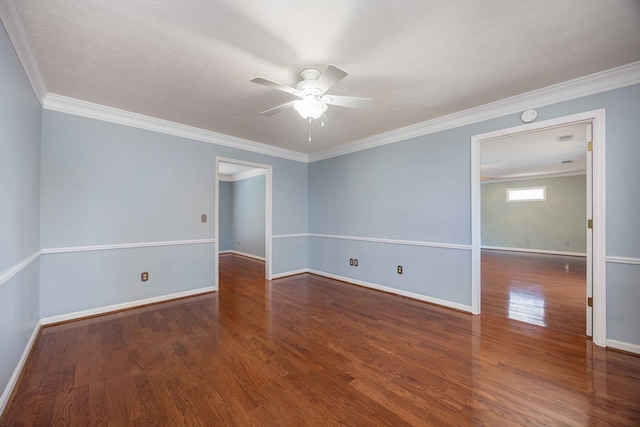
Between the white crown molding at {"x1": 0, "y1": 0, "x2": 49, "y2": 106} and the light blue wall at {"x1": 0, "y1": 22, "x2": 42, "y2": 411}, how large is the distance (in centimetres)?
6

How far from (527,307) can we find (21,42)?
222 inches

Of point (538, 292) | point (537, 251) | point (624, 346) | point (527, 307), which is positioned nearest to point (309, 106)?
point (624, 346)

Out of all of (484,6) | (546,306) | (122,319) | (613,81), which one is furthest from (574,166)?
(122,319)

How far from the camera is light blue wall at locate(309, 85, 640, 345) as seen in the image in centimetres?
227

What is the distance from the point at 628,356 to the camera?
7.16 feet

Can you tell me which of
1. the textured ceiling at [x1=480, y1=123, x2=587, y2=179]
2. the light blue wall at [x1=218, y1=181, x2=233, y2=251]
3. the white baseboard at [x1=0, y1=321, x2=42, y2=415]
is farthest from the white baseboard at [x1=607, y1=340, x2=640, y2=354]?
the light blue wall at [x1=218, y1=181, x2=233, y2=251]

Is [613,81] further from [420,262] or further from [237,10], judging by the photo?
[237,10]

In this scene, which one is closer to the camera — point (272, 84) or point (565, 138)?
point (272, 84)

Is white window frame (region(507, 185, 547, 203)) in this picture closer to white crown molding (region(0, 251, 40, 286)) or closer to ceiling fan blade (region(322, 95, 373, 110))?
ceiling fan blade (region(322, 95, 373, 110))

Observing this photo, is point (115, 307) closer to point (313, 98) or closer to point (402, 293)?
point (313, 98)

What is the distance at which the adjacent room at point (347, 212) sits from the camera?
1643 mm

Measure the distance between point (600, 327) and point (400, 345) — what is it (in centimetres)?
184

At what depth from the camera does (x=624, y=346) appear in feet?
7.39

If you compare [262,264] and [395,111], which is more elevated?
[395,111]
